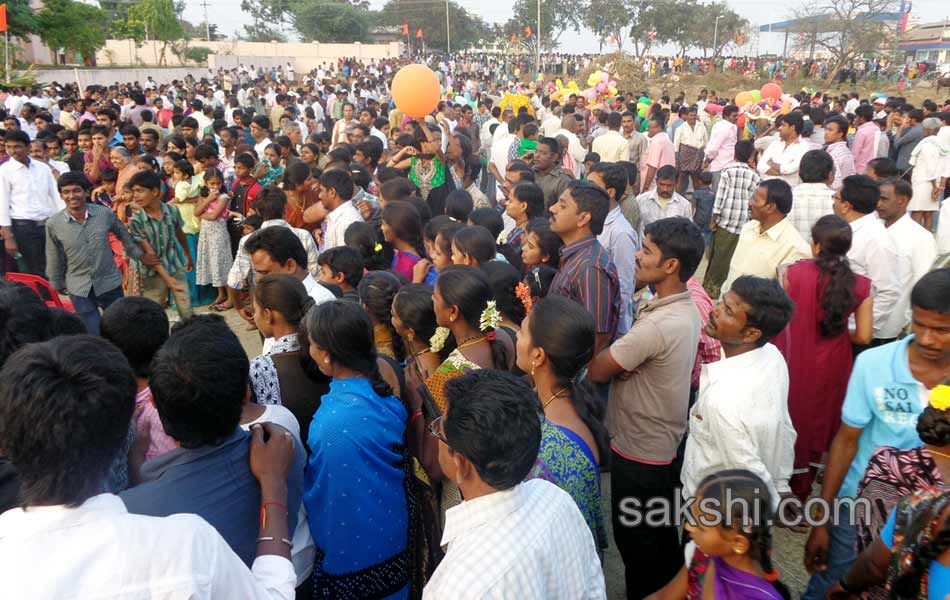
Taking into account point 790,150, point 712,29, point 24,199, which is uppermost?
point 712,29

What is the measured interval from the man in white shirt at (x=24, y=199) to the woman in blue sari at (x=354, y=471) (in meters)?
5.10

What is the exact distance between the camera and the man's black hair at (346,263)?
12.1 feet

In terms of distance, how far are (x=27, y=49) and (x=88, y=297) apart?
38118mm

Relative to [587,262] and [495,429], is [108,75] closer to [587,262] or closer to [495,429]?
[587,262]

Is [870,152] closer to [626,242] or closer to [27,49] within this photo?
[626,242]

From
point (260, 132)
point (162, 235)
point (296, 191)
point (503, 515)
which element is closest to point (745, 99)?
point (260, 132)

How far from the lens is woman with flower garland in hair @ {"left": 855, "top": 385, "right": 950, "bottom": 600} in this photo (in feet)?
6.03

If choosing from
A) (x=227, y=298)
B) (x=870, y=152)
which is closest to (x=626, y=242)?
(x=227, y=298)

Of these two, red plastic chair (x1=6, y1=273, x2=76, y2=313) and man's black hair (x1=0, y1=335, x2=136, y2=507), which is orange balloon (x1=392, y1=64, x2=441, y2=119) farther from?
man's black hair (x1=0, y1=335, x2=136, y2=507)

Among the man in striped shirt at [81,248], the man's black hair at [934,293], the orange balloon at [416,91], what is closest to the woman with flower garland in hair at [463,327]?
the man's black hair at [934,293]

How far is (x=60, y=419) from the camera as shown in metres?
1.18

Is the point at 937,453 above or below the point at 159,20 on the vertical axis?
below

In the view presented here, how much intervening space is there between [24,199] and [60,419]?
612 centimetres

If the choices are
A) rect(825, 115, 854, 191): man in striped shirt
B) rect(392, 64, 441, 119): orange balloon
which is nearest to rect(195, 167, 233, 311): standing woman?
rect(392, 64, 441, 119): orange balloon
